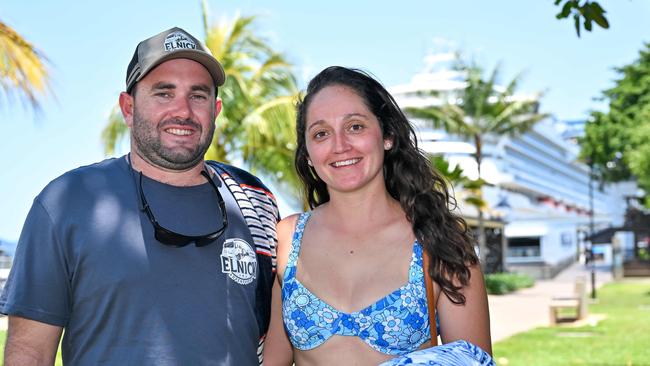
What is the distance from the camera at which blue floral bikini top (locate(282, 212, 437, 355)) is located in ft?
9.49

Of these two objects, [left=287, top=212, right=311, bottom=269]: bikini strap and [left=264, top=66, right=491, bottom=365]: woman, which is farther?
[left=287, top=212, right=311, bottom=269]: bikini strap

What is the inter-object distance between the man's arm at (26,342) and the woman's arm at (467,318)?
51.2 inches

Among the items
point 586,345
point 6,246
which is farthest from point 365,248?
point 6,246

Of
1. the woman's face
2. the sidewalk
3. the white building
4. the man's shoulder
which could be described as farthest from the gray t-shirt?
the white building

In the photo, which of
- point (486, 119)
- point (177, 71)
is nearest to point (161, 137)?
point (177, 71)

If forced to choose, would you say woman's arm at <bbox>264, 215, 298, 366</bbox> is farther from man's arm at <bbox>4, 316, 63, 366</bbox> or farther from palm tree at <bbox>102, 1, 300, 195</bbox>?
palm tree at <bbox>102, 1, 300, 195</bbox>

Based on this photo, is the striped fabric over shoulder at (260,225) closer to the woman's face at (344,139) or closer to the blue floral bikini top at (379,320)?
the blue floral bikini top at (379,320)

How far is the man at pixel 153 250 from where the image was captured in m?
2.70

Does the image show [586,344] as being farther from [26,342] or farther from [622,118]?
[622,118]

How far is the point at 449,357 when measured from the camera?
2479 millimetres

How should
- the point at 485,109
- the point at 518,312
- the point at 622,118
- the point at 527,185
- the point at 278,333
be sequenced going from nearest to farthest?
the point at 278,333
the point at 518,312
the point at 485,109
the point at 622,118
the point at 527,185

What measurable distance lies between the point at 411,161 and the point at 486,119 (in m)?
39.0

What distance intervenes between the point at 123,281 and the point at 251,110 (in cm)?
1526

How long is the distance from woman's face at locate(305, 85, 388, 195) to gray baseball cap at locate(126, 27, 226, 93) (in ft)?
1.49
